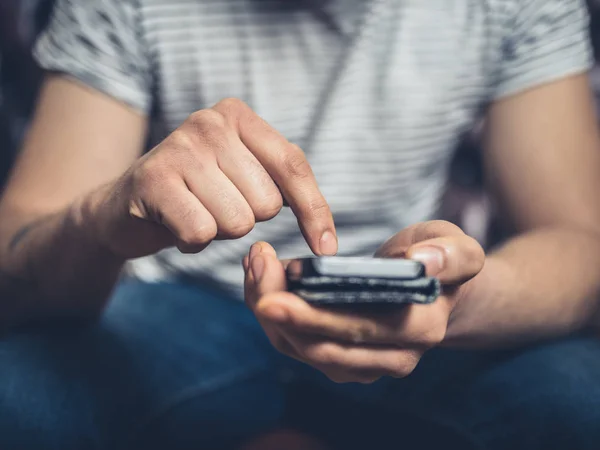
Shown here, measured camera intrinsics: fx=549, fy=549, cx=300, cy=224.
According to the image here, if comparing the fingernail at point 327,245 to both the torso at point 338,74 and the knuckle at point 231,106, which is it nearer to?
the knuckle at point 231,106

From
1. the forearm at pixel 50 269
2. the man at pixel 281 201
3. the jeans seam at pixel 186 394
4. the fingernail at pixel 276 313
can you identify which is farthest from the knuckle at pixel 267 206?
the jeans seam at pixel 186 394

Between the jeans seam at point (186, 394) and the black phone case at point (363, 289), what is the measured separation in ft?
1.25

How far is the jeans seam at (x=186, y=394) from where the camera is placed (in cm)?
68

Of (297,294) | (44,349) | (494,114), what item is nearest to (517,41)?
(494,114)

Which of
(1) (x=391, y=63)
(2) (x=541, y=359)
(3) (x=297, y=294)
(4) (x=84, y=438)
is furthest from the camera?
(1) (x=391, y=63)

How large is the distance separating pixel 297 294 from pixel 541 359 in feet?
1.42

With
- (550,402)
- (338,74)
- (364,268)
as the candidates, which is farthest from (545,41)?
(364,268)

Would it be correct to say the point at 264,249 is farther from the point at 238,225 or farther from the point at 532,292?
the point at 532,292

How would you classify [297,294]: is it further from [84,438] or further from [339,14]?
[339,14]

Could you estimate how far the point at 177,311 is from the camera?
85cm

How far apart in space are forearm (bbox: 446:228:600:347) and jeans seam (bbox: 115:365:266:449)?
322 mm

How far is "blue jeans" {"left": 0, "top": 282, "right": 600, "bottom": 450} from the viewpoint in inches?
24.3

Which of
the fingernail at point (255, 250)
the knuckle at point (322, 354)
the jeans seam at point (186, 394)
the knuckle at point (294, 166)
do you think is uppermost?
the knuckle at point (294, 166)

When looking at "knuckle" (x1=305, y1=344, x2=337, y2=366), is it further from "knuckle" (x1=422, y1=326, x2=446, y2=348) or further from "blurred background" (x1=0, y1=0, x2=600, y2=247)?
"blurred background" (x1=0, y1=0, x2=600, y2=247)
